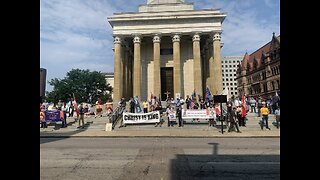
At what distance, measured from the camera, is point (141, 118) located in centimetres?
2153

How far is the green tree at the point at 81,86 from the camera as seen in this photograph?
71938 millimetres

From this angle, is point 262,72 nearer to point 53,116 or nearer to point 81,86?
point 81,86

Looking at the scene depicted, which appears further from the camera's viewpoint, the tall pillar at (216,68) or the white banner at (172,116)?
the tall pillar at (216,68)

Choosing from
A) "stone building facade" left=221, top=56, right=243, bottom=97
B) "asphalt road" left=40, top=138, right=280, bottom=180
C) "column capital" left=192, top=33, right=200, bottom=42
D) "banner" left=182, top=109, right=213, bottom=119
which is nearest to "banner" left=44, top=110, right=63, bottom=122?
"banner" left=182, top=109, right=213, bottom=119

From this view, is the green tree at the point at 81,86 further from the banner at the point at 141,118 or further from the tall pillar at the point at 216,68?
the banner at the point at 141,118

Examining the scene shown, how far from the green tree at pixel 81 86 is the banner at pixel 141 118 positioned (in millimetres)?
52932

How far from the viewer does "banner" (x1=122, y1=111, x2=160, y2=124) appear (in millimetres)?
21438

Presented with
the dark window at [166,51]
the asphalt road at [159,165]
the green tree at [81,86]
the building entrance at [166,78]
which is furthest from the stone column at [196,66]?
the green tree at [81,86]

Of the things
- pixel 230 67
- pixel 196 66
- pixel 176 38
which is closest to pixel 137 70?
pixel 176 38

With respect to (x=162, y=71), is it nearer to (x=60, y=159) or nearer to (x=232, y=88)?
(x=60, y=159)

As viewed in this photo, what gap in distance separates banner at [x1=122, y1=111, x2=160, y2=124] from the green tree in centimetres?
5293

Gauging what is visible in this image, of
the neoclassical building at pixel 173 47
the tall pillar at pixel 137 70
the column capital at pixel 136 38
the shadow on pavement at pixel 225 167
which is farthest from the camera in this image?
the column capital at pixel 136 38

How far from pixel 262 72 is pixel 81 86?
5668 cm
